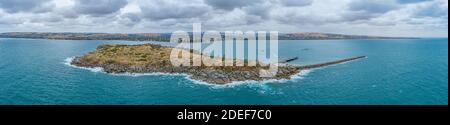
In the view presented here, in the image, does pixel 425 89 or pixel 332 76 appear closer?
pixel 425 89

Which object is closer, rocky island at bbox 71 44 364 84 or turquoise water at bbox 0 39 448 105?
turquoise water at bbox 0 39 448 105

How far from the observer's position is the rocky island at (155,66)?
187 feet

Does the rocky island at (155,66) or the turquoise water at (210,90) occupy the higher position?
the rocky island at (155,66)

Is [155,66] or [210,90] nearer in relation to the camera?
[210,90]

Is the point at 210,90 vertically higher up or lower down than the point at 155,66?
lower down

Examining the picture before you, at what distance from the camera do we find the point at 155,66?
223 ft

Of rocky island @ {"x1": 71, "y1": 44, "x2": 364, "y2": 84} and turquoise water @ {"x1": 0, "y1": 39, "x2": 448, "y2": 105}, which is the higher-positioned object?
rocky island @ {"x1": 71, "y1": 44, "x2": 364, "y2": 84}

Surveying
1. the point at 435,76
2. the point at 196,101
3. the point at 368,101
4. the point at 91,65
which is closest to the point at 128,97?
the point at 196,101

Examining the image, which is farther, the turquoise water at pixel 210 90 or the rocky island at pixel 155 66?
the rocky island at pixel 155 66

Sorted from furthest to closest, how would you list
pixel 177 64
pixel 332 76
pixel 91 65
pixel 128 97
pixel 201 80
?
1. pixel 91 65
2. pixel 177 64
3. pixel 332 76
4. pixel 201 80
5. pixel 128 97

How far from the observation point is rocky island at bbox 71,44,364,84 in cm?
5714

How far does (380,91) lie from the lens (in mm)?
49438
